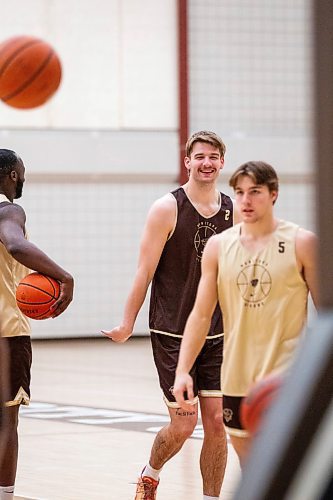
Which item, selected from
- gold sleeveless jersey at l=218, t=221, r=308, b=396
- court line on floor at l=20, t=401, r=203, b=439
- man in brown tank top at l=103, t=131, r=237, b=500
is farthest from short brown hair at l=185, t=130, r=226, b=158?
court line on floor at l=20, t=401, r=203, b=439

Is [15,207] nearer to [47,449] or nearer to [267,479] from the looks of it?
[47,449]

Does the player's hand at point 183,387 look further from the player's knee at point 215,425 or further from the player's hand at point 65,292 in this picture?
the player's knee at point 215,425

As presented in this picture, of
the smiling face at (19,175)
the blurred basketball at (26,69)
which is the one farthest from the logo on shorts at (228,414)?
the blurred basketball at (26,69)

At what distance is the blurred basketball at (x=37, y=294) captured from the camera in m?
5.58

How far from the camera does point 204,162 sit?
19.9 ft

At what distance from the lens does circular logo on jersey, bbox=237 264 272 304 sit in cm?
460

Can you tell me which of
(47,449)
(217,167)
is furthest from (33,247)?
(47,449)

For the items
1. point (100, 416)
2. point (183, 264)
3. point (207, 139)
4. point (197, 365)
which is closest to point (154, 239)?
point (183, 264)

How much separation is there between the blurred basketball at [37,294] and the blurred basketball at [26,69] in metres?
2.26

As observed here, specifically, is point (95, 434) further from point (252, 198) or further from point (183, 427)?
point (252, 198)

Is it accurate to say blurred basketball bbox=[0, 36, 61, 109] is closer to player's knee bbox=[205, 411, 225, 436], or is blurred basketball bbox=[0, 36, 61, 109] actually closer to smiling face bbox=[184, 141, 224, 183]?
smiling face bbox=[184, 141, 224, 183]

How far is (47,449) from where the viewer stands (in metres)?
8.45

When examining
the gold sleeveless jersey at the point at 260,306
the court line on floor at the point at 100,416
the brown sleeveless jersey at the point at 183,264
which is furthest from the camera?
the court line on floor at the point at 100,416

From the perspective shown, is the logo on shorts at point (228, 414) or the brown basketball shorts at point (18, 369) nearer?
the logo on shorts at point (228, 414)
